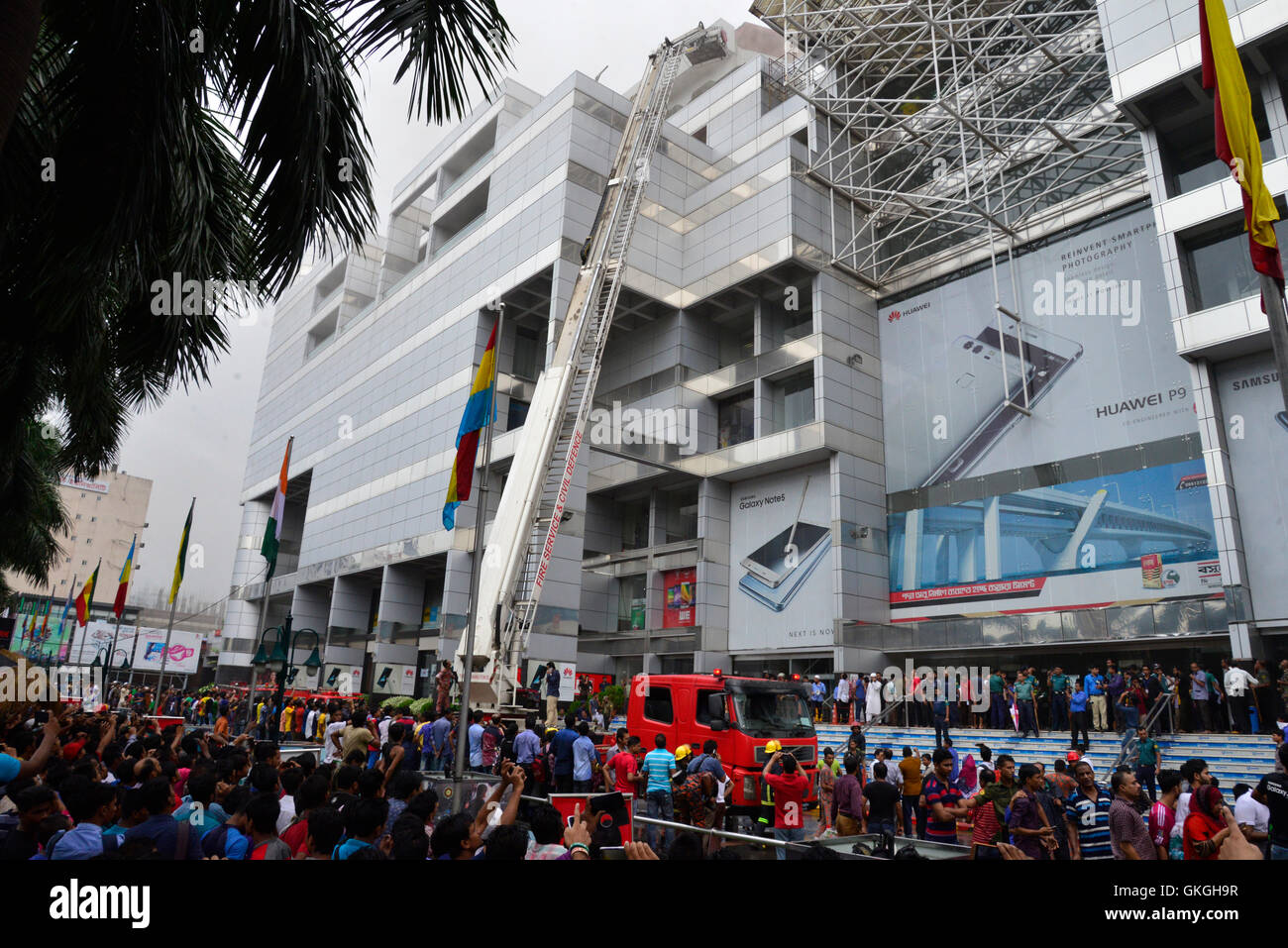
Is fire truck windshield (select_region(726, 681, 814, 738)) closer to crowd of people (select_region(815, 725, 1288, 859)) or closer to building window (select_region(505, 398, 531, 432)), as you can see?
crowd of people (select_region(815, 725, 1288, 859))

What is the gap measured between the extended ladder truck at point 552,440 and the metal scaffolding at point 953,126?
9.77 m

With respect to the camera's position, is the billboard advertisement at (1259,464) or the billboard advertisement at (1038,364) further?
the billboard advertisement at (1038,364)

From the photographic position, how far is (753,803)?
48.0 feet

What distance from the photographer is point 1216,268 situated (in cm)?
2533

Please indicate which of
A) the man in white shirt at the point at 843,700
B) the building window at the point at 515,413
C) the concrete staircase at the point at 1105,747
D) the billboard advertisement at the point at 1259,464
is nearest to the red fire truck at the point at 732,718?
the concrete staircase at the point at 1105,747

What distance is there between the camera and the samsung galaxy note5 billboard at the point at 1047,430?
2791 cm

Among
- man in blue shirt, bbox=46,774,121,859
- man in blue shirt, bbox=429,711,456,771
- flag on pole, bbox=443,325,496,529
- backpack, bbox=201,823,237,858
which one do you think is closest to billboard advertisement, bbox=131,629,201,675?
man in blue shirt, bbox=429,711,456,771

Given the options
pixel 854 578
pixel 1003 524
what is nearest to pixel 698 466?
pixel 854 578

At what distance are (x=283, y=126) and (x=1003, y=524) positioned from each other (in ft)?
104

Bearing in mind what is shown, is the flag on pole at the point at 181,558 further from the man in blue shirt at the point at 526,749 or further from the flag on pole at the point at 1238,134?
the flag on pole at the point at 1238,134

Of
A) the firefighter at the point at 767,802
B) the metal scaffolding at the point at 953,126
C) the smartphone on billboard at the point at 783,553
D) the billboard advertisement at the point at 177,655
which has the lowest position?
the firefighter at the point at 767,802

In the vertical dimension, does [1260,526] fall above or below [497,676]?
above

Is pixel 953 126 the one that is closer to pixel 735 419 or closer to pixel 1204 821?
pixel 735 419
